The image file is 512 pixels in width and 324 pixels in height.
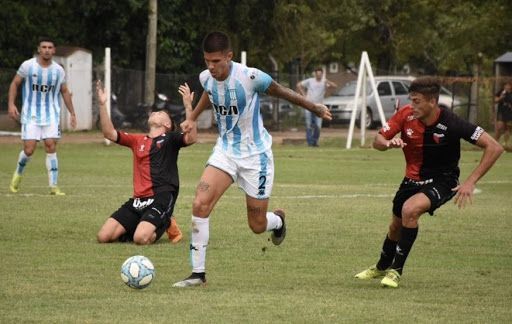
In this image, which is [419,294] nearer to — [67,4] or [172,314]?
[172,314]

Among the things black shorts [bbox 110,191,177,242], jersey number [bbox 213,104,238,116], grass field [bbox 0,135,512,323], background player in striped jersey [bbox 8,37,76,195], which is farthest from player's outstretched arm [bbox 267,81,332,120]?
background player in striped jersey [bbox 8,37,76,195]

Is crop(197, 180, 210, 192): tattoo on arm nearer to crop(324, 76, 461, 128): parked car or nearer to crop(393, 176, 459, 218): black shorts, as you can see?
crop(393, 176, 459, 218): black shorts

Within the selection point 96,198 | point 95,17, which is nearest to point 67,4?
point 95,17

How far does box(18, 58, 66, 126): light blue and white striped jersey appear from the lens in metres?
16.9

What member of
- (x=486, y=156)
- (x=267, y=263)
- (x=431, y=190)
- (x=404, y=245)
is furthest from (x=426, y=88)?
(x=267, y=263)

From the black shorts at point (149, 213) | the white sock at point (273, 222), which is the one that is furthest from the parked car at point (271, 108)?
the white sock at point (273, 222)

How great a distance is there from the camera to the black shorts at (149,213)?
39.8ft

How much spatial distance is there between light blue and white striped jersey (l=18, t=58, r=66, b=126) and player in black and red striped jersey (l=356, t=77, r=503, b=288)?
8.31 meters

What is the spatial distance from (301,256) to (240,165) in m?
1.79

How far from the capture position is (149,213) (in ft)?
39.8

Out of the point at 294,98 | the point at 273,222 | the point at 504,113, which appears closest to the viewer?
the point at 294,98

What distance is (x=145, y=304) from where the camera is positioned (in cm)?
839

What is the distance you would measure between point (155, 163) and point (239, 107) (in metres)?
2.81

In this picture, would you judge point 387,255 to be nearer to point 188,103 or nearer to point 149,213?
point 188,103
